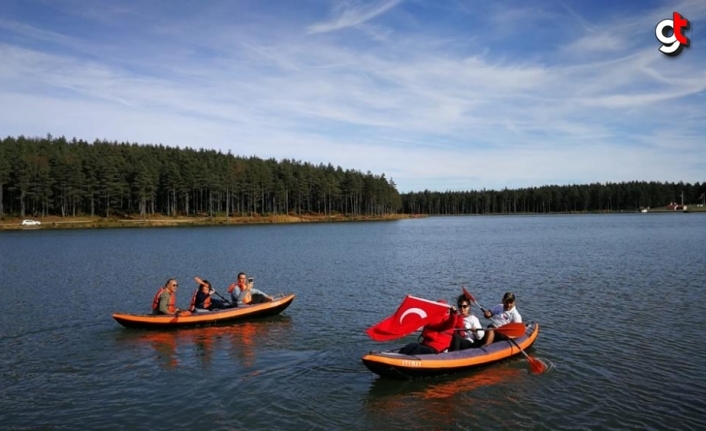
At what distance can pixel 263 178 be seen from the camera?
127 meters

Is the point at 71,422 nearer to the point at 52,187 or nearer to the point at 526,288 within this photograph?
the point at 526,288

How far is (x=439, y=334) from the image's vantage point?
14805 mm

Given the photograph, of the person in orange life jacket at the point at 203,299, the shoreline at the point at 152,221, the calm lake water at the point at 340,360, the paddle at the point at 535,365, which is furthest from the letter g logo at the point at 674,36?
the shoreline at the point at 152,221

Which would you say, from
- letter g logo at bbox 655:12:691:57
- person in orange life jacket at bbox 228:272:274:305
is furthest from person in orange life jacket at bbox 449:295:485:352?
letter g logo at bbox 655:12:691:57

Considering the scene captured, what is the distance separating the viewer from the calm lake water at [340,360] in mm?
11891

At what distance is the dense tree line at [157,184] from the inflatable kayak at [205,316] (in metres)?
91.5

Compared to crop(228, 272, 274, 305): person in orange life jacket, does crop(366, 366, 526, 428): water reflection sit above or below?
below

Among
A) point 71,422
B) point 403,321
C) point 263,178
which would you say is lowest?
point 71,422

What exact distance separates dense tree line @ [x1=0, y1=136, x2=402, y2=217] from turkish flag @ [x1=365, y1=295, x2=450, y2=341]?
9950cm

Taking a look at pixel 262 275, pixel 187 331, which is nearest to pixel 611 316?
pixel 187 331

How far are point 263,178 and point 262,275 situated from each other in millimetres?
93751

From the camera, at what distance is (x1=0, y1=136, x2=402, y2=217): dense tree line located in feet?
336

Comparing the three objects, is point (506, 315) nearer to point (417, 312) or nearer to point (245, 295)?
point (417, 312)

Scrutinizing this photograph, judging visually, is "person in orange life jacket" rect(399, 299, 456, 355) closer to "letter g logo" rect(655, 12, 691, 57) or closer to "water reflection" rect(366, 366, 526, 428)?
"water reflection" rect(366, 366, 526, 428)
